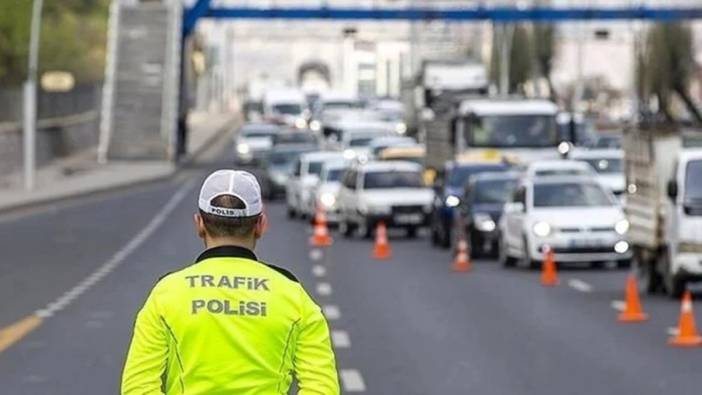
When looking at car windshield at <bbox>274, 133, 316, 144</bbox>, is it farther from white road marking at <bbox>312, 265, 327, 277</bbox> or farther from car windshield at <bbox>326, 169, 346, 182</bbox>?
white road marking at <bbox>312, 265, 327, 277</bbox>

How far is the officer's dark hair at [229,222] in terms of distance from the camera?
637cm

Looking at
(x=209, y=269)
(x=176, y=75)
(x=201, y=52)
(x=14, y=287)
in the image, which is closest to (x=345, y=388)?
(x=209, y=269)

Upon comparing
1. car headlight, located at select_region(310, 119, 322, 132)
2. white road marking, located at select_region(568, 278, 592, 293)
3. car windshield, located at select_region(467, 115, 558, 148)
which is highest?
car windshield, located at select_region(467, 115, 558, 148)

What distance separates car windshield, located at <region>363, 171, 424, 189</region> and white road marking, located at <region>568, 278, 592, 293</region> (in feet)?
48.4

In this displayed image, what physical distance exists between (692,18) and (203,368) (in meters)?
93.6

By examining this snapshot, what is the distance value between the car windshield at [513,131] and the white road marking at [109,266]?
7155 mm

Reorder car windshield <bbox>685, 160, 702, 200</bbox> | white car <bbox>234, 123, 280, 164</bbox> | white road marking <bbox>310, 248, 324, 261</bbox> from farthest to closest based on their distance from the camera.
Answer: white car <bbox>234, 123, 280, 164</bbox> → white road marking <bbox>310, 248, 324, 261</bbox> → car windshield <bbox>685, 160, 702, 200</bbox>

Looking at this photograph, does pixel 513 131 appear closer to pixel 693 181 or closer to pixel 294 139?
pixel 693 181

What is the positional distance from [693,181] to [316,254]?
37.6 feet

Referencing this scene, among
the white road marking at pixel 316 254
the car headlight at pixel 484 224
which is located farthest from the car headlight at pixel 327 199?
the car headlight at pixel 484 224

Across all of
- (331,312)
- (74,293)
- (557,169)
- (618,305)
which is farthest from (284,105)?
(331,312)

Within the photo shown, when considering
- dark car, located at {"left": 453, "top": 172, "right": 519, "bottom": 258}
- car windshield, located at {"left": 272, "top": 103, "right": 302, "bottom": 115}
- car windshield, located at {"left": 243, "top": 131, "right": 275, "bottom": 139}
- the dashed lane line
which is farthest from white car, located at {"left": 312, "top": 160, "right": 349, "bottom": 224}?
car windshield, located at {"left": 272, "top": 103, "right": 302, "bottom": 115}

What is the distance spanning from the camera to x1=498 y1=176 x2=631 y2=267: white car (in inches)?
1281

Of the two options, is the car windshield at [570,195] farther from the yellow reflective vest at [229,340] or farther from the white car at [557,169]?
the yellow reflective vest at [229,340]
